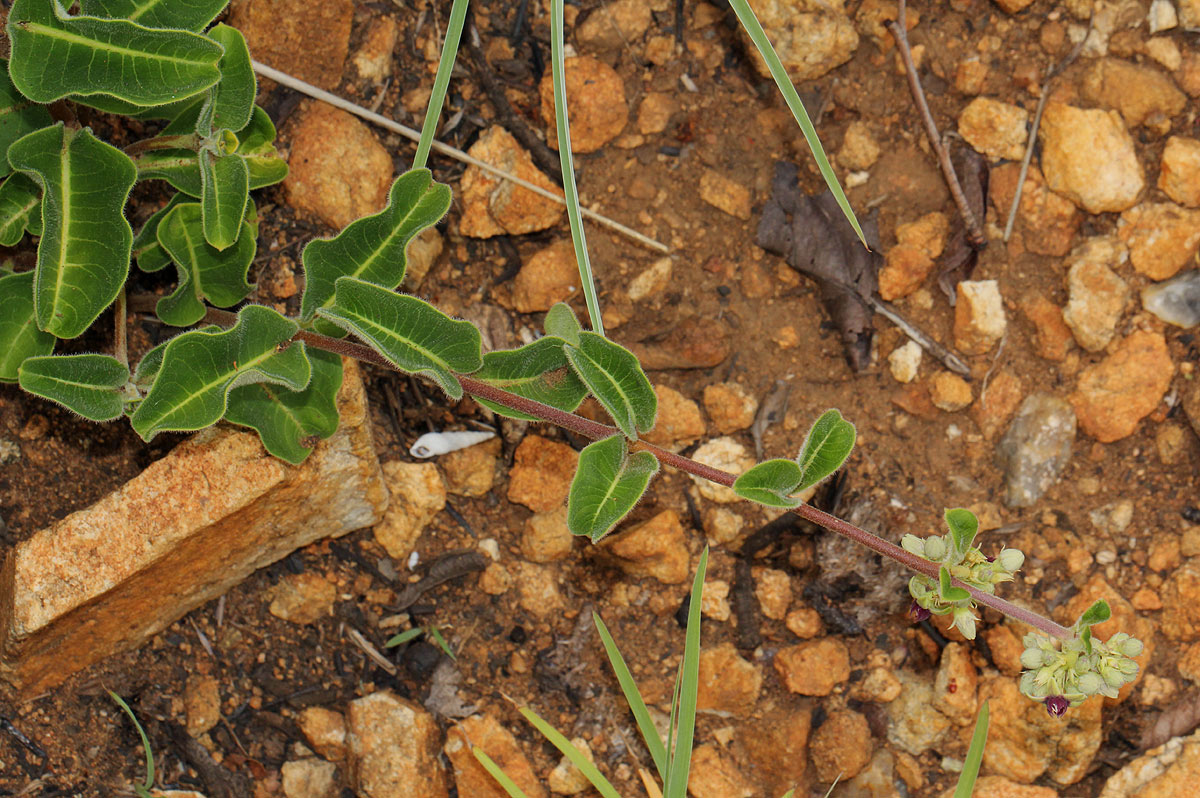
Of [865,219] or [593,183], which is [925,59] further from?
[593,183]

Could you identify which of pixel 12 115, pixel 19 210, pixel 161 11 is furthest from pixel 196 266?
pixel 161 11

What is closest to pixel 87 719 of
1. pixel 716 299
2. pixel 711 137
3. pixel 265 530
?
pixel 265 530

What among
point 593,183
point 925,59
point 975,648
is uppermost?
point 925,59

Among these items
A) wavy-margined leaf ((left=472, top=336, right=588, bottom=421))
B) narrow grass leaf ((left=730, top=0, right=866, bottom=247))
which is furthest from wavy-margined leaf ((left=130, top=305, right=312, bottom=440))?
narrow grass leaf ((left=730, top=0, right=866, bottom=247))

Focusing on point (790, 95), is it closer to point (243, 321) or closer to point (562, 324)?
point (562, 324)

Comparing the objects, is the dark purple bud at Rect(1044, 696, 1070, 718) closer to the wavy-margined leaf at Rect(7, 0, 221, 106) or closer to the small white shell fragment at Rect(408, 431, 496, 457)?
the small white shell fragment at Rect(408, 431, 496, 457)

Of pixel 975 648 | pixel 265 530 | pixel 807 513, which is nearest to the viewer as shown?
pixel 807 513

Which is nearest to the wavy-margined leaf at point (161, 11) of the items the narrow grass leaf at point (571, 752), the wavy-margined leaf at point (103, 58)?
the wavy-margined leaf at point (103, 58)

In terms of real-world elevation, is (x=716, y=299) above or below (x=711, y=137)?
below
